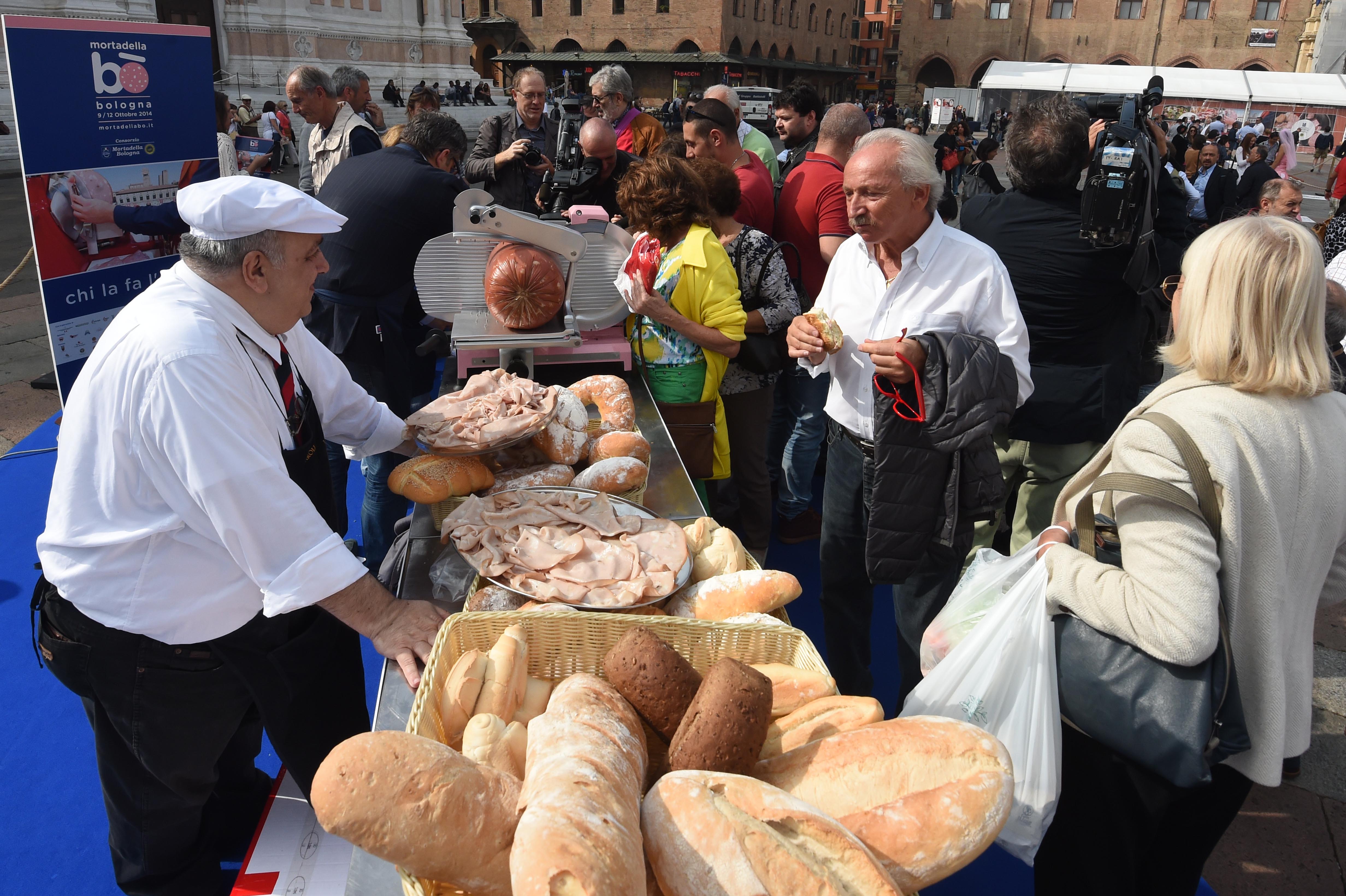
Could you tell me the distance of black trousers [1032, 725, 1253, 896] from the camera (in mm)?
1667

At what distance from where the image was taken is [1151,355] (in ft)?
11.8

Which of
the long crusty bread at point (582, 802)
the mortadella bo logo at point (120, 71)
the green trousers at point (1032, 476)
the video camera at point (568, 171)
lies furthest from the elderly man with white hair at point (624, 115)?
the long crusty bread at point (582, 802)

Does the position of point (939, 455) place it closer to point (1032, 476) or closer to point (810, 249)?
point (1032, 476)

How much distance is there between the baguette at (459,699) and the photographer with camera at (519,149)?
3.70 metres

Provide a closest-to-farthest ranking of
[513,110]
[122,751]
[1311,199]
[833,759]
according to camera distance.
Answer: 1. [833,759]
2. [122,751]
3. [513,110]
4. [1311,199]

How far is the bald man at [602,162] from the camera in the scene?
13.9 ft

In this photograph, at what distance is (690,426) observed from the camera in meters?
3.21

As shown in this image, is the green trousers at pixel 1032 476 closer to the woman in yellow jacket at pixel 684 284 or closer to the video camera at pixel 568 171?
the woman in yellow jacket at pixel 684 284

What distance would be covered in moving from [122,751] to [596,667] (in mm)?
1241

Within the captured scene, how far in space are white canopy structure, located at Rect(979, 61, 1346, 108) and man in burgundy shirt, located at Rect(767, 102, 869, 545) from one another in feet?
68.0

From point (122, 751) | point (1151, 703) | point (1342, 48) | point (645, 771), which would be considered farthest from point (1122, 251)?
point (1342, 48)

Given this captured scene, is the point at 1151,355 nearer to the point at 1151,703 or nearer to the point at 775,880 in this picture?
the point at 1151,703

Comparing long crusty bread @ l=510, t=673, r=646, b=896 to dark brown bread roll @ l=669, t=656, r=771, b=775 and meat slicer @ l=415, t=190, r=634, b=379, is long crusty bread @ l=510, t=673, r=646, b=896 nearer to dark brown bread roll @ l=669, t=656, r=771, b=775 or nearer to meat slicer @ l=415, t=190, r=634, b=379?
dark brown bread roll @ l=669, t=656, r=771, b=775

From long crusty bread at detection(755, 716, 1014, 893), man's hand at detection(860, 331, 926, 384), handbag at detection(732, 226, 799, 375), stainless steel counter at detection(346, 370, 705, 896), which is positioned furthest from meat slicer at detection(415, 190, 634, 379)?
long crusty bread at detection(755, 716, 1014, 893)
